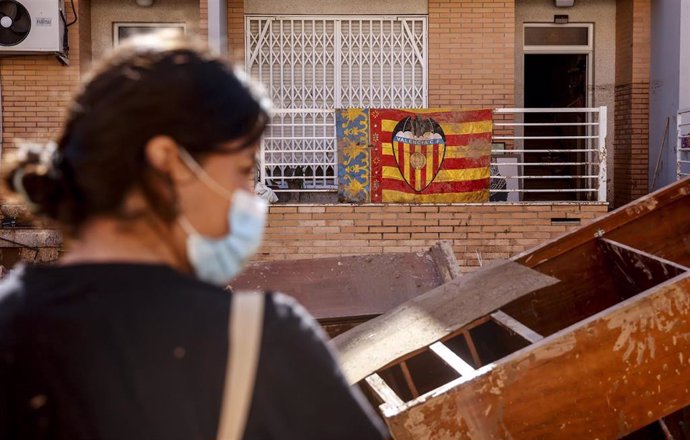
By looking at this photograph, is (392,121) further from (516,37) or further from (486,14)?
(516,37)

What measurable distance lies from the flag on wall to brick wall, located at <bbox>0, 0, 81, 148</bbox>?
4.14 m

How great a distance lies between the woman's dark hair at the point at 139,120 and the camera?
1.29m

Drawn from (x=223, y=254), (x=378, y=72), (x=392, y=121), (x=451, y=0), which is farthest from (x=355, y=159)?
(x=223, y=254)

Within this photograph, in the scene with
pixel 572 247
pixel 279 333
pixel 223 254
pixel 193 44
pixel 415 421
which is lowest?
pixel 415 421

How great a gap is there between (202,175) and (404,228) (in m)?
8.10

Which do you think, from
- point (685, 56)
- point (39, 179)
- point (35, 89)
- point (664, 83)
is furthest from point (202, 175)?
point (664, 83)

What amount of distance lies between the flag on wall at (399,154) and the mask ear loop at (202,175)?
26.1 ft

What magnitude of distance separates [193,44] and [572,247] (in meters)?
3.61

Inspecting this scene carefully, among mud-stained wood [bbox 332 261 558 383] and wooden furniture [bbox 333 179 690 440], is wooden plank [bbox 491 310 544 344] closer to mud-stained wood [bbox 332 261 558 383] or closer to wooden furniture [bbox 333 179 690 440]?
wooden furniture [bbox 333 179 690 440]

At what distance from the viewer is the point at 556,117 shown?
14.2 metres

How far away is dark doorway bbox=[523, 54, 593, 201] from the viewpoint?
42.6ft

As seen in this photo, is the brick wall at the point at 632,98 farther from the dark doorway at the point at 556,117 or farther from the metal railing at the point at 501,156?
the metal railing at the point at 501,156

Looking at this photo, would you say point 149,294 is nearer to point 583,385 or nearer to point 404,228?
point 583,385

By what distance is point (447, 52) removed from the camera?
38.1 feet
